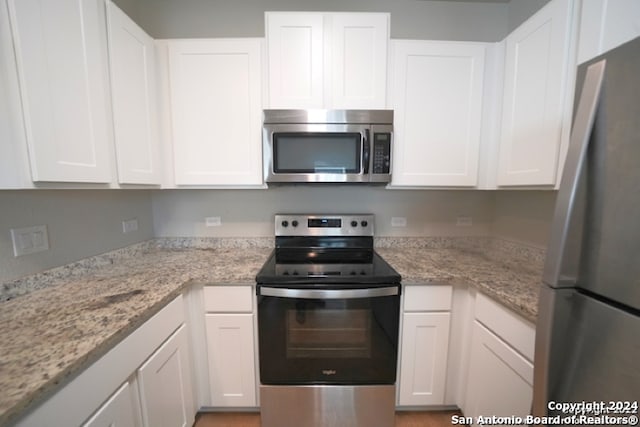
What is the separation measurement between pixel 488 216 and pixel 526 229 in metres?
0.32

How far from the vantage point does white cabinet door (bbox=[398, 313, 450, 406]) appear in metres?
1.34

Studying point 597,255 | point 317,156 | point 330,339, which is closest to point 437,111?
point 317,156

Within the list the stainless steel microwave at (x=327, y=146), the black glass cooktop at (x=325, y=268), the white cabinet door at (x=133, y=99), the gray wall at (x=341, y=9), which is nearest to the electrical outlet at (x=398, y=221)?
the black glass cooktop at (x=325, y=268)

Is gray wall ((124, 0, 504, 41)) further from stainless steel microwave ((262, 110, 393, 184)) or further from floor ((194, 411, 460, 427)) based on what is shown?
floor ((194, 411, 460, 427))

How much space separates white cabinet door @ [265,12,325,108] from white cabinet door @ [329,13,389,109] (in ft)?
0.29

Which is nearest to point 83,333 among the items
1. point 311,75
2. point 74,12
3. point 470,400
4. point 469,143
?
point 74,12

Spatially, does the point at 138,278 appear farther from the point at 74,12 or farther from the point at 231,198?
the point at 74,12

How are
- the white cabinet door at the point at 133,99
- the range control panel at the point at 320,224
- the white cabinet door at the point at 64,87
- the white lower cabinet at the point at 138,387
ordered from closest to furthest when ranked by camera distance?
the white lower cabinet at the point at 138,387 → the white cabinet door at the point at 64,87 → the white cabinet door at the point at 133,99 → the range control panel at the point at 320,224

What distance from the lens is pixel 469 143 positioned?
1.50 m

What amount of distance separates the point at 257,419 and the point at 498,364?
1.37m

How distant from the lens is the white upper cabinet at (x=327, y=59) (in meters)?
1.37

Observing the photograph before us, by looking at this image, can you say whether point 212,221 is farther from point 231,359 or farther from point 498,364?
point 498,364

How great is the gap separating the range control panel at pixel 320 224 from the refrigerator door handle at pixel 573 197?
1.19 m

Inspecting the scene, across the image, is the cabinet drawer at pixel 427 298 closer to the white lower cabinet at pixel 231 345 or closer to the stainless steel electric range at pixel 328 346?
the stainless steel electric range at pixel 328 346
